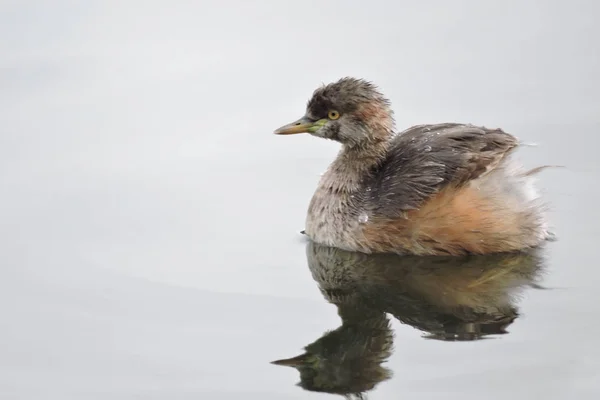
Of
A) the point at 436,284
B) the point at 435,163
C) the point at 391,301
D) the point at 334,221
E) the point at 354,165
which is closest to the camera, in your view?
the point at 391,301

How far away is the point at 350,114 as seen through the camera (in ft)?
24.6

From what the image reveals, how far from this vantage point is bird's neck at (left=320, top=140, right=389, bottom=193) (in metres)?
7.50

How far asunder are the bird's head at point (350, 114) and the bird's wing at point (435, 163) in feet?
0.81

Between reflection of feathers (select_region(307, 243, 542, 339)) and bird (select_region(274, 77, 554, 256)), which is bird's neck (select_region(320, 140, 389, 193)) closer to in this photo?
bird (select_region(274, 77, 554, 256))

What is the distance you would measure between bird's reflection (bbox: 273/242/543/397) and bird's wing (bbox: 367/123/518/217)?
400 mm

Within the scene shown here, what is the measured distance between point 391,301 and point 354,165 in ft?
4.20

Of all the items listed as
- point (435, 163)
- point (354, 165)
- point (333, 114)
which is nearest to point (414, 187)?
point (435, 163)

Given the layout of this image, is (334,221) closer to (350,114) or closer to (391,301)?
(350,114)

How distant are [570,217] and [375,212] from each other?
143cm

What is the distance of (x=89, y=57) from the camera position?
10.2 metres

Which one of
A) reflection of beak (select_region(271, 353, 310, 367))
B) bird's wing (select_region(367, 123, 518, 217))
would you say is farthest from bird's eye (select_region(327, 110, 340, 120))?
reflection of beak (select_region(271, 353, 310, 367))

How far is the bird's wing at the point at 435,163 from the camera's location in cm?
703

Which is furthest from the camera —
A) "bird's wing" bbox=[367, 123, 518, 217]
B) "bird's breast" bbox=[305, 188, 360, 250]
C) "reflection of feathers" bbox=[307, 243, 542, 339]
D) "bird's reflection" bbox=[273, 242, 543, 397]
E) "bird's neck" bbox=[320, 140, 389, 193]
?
"bird's neck" bbox=[320, 140, 389, 193]

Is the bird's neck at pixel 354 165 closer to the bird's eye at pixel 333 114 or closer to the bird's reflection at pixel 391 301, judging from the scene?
the bird's eye at pixel 333 114
